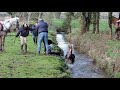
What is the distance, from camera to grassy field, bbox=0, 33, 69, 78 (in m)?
12.8

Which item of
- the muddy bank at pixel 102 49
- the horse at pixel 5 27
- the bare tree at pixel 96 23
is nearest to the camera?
the muddy bank at pixel 102 49

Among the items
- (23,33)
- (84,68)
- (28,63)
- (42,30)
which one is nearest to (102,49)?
(84,68)

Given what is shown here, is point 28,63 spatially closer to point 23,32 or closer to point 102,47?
point 23,32

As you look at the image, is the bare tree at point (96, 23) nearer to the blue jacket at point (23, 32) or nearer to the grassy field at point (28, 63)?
the grassy field at point (28, 63)

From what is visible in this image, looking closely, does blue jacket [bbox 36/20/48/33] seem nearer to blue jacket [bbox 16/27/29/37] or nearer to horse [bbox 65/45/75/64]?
blue jacket [bbox 16/27/29/37]

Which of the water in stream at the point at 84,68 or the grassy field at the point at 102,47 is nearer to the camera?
the water in stream at the point at 84,68

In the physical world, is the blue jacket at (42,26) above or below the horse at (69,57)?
above

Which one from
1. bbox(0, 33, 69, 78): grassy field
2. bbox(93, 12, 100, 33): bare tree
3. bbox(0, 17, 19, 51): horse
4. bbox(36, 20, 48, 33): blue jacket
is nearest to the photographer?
bbox(0, 33, 69, 78): grassy field

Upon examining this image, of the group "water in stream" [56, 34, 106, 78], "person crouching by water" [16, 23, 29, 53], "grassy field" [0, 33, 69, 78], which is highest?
"person crouching by water" [16, 23, 29, 53]

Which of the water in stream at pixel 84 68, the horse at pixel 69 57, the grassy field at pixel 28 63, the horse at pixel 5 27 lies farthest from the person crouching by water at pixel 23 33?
the water in stream at pixel 84 68

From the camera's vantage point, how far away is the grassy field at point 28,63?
12781 mm

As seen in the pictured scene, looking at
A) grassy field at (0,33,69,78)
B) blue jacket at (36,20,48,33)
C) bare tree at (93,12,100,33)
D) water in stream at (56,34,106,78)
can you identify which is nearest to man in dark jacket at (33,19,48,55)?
blue jacket at (36,20,48,33)
